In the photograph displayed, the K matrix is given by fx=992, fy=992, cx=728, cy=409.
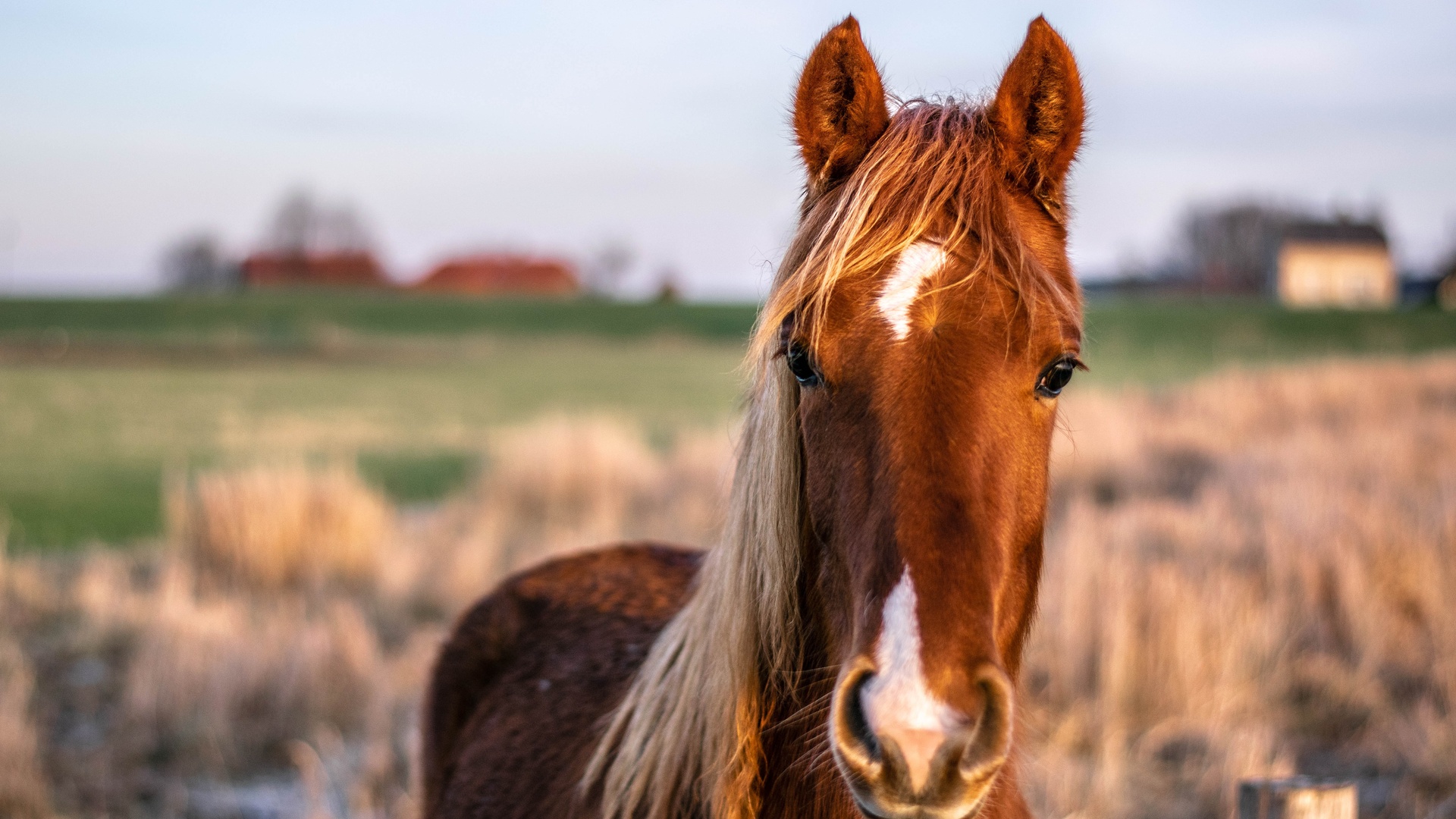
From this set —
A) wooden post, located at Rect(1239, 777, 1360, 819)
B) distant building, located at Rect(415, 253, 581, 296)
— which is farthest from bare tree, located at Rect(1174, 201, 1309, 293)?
wooden post, located at Rect(1239, 777, 1360, 819)

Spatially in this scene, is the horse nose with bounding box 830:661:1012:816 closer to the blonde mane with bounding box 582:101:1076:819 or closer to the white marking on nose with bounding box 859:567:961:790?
the white marking on nose with bounding box 859:567:961:790

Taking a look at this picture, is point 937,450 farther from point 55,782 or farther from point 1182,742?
point 55,782

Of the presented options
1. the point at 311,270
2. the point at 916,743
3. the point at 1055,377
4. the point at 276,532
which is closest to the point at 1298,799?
the point at 1055,377

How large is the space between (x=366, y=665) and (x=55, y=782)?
1.68 meters

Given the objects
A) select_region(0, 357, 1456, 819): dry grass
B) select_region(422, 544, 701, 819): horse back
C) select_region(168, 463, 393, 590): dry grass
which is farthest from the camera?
select_region(168, 463, 393, 590): dry grass

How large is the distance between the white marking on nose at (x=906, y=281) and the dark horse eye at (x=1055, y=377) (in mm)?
263

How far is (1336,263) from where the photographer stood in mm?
66062

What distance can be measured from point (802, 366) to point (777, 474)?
0.72 ft

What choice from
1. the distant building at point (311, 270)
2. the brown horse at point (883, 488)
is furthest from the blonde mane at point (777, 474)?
the distant building at point (311, 270)

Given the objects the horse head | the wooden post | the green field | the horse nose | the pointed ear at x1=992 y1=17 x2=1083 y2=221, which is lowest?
the green field

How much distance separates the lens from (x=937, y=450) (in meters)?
1.49

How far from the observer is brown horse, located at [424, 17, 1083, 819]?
52.0 inches

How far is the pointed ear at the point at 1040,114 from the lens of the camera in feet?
5.86

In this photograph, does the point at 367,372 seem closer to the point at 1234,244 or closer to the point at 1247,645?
the point at 1247,645
